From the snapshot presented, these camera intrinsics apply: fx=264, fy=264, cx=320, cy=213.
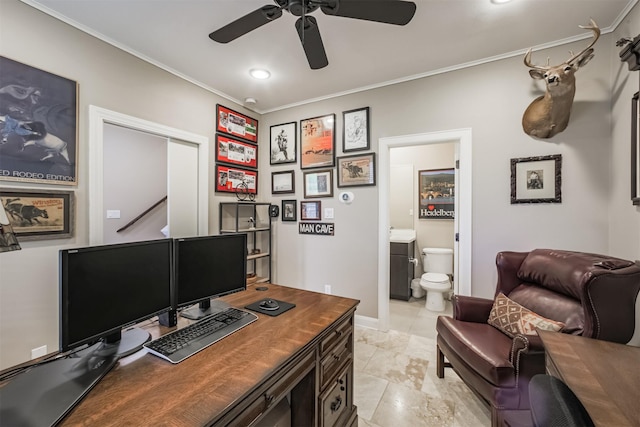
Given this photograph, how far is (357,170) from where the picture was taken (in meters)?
3.08

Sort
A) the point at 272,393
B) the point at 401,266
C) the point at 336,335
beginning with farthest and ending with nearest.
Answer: the point at 401,266, the point at 336,335, the point at 272,393

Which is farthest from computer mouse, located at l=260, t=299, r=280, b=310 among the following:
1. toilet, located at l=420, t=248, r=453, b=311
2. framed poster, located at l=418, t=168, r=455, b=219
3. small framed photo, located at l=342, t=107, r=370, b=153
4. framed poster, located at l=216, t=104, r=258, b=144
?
framed poster, located at l=418, t=168, r=455, b=219

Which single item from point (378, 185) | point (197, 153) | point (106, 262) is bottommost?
point (106, 262)

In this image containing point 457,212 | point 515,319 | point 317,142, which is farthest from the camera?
point 317,142

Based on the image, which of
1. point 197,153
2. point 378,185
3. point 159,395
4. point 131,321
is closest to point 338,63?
point 378,185

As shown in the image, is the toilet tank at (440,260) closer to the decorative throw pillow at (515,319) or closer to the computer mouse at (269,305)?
the decorative throw pillow at (515,319)

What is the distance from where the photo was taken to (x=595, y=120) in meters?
2.08

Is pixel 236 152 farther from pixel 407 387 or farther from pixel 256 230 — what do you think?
pixel 407 387

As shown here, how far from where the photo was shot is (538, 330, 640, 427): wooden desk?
0.77 meters

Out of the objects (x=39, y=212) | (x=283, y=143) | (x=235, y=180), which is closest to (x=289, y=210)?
(x=235, y=180)

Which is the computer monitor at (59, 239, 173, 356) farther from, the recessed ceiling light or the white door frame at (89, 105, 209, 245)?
the recessed ceiling light

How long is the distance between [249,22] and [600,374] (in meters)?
2.32

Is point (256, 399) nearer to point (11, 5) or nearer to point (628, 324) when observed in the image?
point (628, 324)

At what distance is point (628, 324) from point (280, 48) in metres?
2.99
